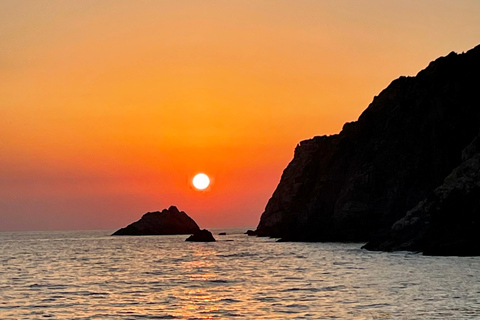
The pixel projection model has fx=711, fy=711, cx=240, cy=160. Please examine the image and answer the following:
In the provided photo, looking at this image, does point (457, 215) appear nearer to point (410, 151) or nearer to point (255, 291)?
point (255, 291)

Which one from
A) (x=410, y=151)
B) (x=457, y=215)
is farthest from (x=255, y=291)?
(x=410, y=151)

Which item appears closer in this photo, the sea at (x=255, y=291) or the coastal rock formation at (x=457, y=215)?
the sea at (x=255, y=291)

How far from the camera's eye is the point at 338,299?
43812 millimetres

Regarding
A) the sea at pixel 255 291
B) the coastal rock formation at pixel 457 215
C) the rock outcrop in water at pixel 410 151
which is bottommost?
the sea at pixel 255 291

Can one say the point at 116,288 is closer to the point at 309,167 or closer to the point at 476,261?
the point at 476,261

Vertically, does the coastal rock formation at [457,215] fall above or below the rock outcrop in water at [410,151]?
below

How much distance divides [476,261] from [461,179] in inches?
634

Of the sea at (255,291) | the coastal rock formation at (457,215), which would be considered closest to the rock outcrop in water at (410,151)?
the coastal rock formation at (457,215)

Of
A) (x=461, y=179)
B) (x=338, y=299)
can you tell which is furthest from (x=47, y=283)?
(x=461, y=179)

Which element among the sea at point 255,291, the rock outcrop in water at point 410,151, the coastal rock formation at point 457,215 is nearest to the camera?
the sea at point 255,291

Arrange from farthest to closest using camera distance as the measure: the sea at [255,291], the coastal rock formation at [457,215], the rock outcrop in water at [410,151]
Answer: the rock outcrop in water at [410,151], the coastal rock formation at [457,215], the sea at [255,291]

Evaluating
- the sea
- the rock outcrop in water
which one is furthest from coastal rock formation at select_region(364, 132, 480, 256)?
the rock outcrop in water

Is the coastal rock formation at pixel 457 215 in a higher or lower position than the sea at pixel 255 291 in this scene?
higher

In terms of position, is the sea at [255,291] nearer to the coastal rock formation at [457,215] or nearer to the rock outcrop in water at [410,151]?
the coastal rock formation at [457,215]
